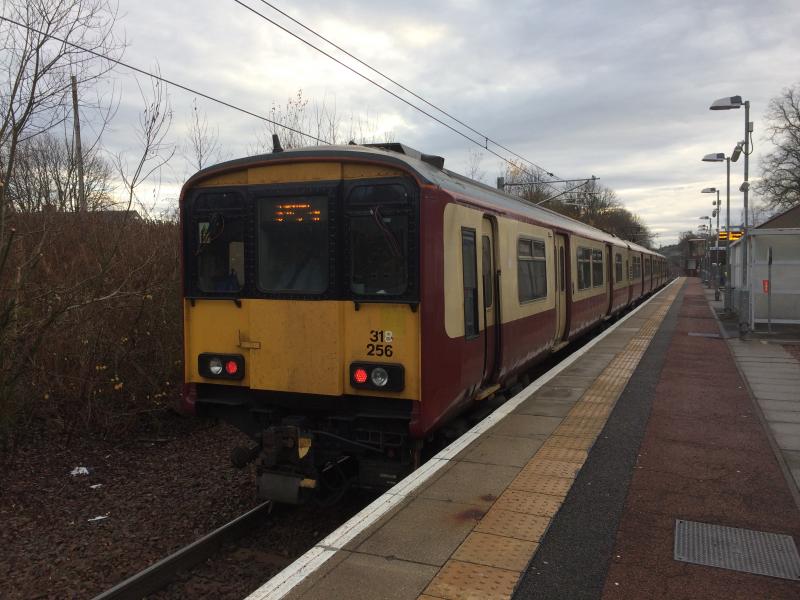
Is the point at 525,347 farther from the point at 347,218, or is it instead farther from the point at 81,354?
the point at 81,354

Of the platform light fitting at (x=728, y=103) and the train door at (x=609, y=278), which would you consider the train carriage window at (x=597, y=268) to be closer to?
the train door at (x=609, y=278)

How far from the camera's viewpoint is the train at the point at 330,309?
16.2 feet

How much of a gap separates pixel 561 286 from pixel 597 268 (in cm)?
445

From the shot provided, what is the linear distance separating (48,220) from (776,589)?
24.9 feet

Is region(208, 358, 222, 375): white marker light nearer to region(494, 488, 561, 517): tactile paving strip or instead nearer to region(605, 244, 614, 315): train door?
region(494, 488, 561, 517): tactile paving strip

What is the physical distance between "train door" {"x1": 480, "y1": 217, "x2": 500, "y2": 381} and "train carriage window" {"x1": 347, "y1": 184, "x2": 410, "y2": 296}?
1.46 m

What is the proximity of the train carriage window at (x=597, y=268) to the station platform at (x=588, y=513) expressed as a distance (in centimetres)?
597

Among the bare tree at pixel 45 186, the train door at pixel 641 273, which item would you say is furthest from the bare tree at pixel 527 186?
the bare tree at pixel 45 186

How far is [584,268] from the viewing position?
12523 millimetres

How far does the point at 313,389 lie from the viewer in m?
5.11

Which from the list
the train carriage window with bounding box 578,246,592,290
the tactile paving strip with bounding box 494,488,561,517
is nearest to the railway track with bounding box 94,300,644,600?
the tactile paving strip with bounding box 494,488,561,517

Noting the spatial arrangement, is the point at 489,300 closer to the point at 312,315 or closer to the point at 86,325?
the point at 312,315

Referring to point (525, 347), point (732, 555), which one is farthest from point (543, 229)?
point (732, 555)

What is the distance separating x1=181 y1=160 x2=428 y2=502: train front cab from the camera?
4949 mm
